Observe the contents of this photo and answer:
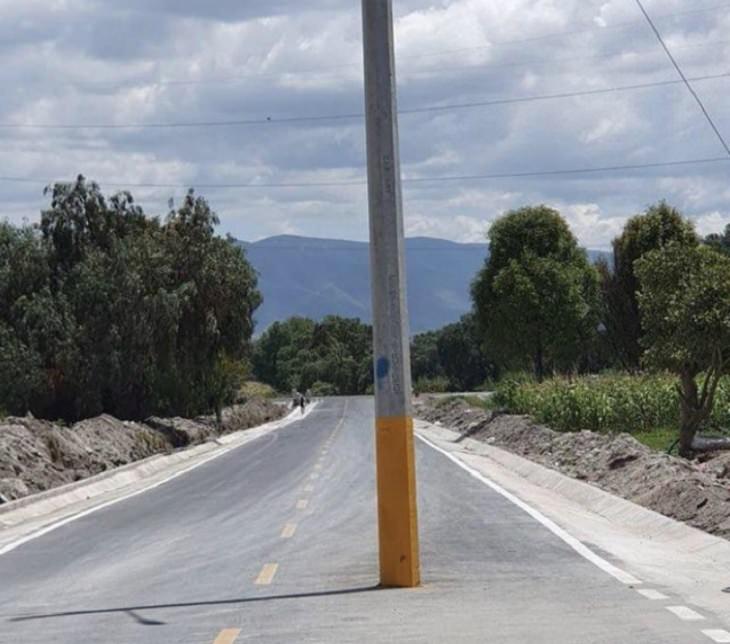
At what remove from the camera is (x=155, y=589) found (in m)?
14.6

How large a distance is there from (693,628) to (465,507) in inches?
524

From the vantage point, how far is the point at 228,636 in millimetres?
10898

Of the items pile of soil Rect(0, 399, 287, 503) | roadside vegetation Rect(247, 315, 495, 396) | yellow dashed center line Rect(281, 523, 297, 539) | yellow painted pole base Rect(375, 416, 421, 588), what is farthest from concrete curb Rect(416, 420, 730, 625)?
roadside vegetation Rect(247, 315, 495, 396)

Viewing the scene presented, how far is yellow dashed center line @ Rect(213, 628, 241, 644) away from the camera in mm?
10648

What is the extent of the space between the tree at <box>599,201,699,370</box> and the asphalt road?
36470 mm

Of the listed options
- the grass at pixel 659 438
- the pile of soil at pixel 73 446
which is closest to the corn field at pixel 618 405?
the grass at pixel 659 438

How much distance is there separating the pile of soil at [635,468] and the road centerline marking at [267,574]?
5.95 metres

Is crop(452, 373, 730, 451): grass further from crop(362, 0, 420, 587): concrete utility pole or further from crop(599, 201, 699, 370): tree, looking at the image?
crop(362, 0, 420, 587): concrete utility pole

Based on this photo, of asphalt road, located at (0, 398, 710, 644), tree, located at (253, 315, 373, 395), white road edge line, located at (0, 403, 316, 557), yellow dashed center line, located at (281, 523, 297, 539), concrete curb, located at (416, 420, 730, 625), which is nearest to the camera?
asphalt road, located at (0, 398, 710, 644)

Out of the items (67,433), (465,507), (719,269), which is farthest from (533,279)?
(465,507)

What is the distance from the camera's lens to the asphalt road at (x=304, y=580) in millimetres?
11062

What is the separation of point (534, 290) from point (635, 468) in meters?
33.1

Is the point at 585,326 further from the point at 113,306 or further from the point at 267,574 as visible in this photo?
the point at 267,574

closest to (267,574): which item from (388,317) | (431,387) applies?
(388,317)
